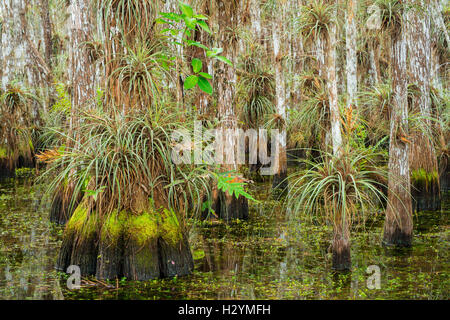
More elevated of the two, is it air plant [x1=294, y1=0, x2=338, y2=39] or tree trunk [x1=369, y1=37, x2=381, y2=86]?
tree trunk [x1=369, y1=37, x2=381, y2=86]

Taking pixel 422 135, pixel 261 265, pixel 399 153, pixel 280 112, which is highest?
pixel 280 112

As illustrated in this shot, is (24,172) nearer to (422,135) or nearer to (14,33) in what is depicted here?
(14,33)

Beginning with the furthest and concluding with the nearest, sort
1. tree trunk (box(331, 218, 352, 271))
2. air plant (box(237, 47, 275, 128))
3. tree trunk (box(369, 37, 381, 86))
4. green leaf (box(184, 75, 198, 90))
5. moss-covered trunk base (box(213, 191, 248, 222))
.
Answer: tree trunk (box(369, 37, 381, 86)) → air plant (box(237, 47, 275, 128)) → moss-covered trunk base (box(213, 191, 248, 222)) → tree trunk (box(331, 218, 352, 271)) → green leaf (box(184, 75, 198, 90))

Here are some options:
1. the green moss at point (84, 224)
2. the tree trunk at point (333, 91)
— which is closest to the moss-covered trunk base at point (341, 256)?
the tree trunk at point (333, 91)

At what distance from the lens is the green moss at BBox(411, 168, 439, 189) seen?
1019cm

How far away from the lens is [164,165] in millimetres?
6312

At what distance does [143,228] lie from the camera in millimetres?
6133

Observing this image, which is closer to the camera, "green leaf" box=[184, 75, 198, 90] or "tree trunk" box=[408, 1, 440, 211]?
"green leaf" box=[184, 75, 198, 90]

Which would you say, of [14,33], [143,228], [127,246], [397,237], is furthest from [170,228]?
[14,33]

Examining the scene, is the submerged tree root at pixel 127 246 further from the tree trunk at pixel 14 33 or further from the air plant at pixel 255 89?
the tree trunk at pixel 14 33

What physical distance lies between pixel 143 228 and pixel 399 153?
12.0 feet

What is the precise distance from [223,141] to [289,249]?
2.82 metres

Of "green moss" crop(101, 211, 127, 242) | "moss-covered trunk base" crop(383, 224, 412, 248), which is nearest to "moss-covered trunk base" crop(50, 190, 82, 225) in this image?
"green moss" crop(101, 211, 127, 242)

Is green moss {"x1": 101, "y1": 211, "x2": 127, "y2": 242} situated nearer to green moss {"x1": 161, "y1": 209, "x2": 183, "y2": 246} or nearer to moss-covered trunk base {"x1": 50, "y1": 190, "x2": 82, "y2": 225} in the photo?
green moss {"x1": 161, "y1": 209, "x2": 183, "y2": 246}
